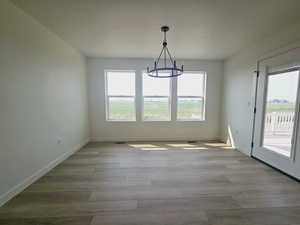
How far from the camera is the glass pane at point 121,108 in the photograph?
15.3 feet

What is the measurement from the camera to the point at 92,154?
3.59m

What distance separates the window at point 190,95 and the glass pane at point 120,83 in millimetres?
1463

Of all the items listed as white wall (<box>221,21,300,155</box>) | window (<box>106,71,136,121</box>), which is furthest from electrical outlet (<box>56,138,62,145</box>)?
white wall (<box>221,21,300,155</box>)

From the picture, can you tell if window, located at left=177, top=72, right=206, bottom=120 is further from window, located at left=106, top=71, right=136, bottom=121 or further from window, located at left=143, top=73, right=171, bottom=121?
window, located at left=106, top=71, right=136, bottom=121

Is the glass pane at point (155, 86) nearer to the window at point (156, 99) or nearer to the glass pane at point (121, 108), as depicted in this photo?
the window at point (156, 99)

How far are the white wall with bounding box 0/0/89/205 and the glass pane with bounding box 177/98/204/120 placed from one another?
10.1ft

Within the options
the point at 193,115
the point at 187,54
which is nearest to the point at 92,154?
the point at 193,115

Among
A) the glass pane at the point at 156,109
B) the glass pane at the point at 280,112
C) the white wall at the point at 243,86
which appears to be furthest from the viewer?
the glass pane at the point at 156,109

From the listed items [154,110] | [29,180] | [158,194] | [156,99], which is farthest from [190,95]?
[29,180]

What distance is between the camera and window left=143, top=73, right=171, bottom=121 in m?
4.64

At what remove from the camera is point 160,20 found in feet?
7.67

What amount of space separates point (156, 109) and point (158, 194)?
293cm

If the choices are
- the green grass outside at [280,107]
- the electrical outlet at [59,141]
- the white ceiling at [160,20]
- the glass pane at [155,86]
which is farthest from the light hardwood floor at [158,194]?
the white ceiling at [160,20]

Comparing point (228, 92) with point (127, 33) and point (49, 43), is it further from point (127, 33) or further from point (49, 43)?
point (49, 43)
